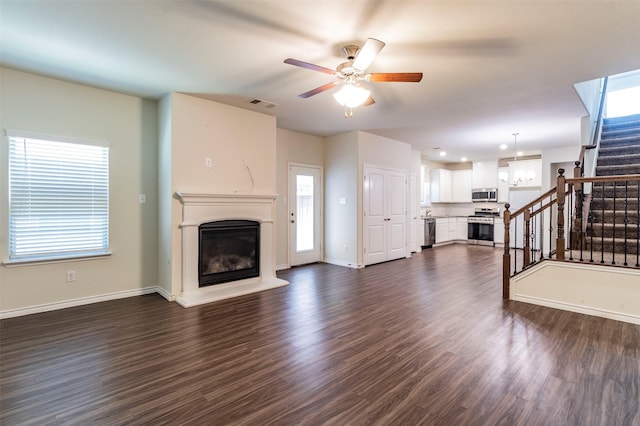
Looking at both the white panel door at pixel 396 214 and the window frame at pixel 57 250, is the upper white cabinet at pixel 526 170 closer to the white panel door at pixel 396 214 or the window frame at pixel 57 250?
the white panel door at pixel 396 214

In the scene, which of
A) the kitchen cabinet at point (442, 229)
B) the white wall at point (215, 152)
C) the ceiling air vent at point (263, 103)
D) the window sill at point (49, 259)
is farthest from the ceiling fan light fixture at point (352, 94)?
the kitchen cabinet at point (442, 229)

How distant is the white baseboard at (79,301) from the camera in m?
3.44

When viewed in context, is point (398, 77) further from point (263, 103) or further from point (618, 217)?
point (618, 217)

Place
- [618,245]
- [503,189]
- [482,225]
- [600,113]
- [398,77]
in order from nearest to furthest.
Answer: [398,77]
[618,245]
[600,113]
[503,189]
[482,225]

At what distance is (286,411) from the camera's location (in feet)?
6.20

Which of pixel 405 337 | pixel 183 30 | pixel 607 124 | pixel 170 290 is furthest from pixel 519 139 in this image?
pixel 170 290

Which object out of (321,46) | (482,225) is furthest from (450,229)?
(321,46)

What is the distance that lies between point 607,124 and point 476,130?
2431mm

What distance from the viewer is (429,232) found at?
8828 millimetres

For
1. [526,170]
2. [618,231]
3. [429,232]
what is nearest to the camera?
[618,231]

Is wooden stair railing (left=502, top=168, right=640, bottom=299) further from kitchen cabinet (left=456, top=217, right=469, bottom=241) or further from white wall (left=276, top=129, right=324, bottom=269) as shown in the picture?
kitchen cabinet (left=456, top=217, right=469, bottom=241)

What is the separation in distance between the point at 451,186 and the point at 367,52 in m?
8.77

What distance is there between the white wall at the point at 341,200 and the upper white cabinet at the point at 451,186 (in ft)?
15.6

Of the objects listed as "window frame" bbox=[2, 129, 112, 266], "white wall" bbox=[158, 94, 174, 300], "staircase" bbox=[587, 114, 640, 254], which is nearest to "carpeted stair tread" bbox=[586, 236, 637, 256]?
"staircase" bbox=[587, 114, 640, 254]
